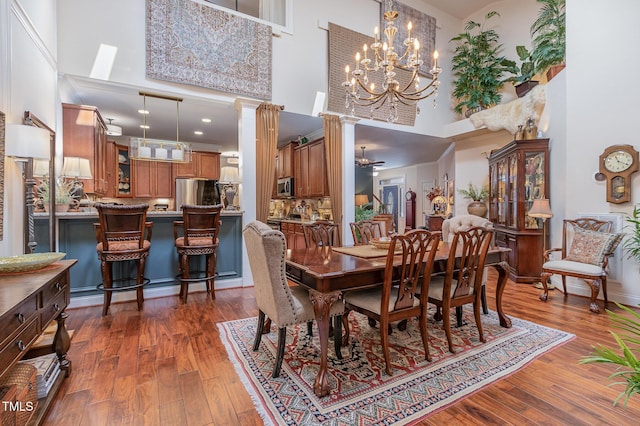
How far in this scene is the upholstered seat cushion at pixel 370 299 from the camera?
2154mm

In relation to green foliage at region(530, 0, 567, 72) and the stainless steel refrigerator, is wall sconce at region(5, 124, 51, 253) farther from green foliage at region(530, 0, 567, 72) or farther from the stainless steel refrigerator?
green foliage at region(530, 0, 567, 72)

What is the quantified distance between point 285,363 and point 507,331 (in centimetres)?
206

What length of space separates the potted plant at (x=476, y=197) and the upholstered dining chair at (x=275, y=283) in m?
4.95

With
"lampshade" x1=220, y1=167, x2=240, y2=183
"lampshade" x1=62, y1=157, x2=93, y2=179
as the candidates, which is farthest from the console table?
"lampshade" x1=220, y1=167, x2=240, y2=183

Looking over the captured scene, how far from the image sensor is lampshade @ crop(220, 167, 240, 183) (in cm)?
425

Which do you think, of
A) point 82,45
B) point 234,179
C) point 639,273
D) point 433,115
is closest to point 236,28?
point 82,45

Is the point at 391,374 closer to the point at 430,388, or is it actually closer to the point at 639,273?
the point at 430,388

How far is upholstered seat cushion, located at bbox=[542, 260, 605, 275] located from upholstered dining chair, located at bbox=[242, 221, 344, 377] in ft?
10.1

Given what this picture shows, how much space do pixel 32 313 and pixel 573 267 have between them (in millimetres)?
4814

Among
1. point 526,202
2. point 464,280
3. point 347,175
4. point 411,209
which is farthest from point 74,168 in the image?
point 411,209

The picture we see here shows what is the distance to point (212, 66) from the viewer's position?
4.15 m

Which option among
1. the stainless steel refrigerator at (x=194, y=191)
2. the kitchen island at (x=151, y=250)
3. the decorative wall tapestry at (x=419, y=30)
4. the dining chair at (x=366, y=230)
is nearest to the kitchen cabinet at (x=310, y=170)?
the kitchen island at (x=151, y=250)

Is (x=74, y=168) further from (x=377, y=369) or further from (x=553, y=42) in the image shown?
(x=553, y=42)

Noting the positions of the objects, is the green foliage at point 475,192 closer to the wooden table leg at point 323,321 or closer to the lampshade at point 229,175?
the lampshade at point 229,175
